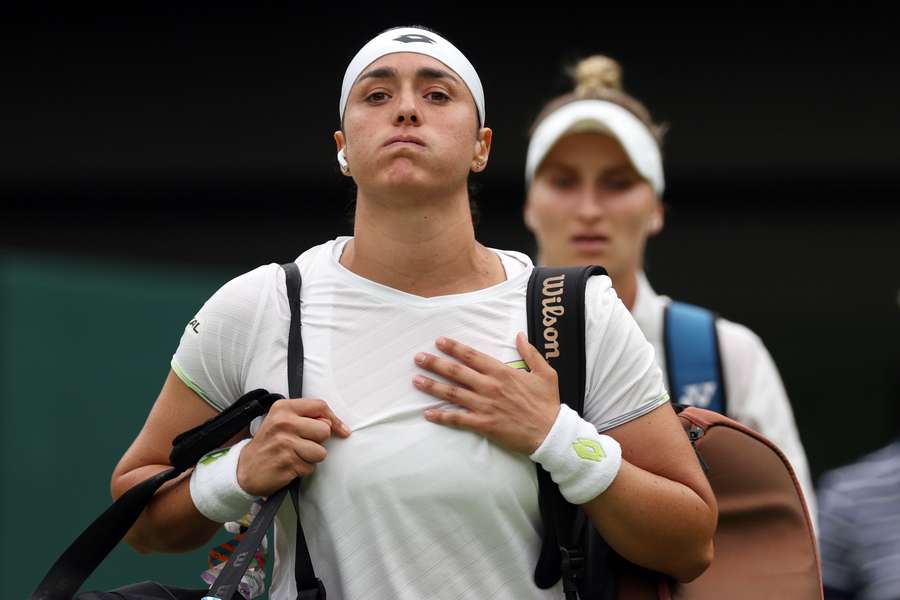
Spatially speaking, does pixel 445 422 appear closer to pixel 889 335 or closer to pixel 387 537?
pixel 387 537

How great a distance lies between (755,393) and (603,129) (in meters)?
0.99

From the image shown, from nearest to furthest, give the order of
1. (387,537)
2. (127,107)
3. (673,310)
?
1. (387,537)
2. (673,310)
3. (127,107)

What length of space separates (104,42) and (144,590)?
7.85 meters

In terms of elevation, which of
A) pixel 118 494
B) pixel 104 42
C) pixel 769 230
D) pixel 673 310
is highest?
pixel 104 42

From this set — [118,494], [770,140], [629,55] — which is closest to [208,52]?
[629,55]

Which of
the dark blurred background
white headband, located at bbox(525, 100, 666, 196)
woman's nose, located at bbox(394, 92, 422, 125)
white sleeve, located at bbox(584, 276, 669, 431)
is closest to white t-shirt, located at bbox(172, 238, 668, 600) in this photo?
white sleeve, located at bbox(584, 276, 669, 431)

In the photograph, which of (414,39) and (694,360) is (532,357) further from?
(694,360)

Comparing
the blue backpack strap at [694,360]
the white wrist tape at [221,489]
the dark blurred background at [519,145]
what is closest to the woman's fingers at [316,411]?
the white wrist tape at [221,489]

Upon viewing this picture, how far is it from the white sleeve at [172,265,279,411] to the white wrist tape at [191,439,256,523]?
0.15 meters

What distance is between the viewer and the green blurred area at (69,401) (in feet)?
20.7

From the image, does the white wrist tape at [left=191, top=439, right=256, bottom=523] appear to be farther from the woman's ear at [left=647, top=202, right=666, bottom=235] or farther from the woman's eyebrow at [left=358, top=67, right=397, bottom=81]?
the woman's ear at [left=647, top=202, right=666, bottom=235]

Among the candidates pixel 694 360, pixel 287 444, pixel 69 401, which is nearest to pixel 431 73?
pixel 287 444

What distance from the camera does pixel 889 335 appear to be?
32.9 feet

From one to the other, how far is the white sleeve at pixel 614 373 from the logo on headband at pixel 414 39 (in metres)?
0.64
